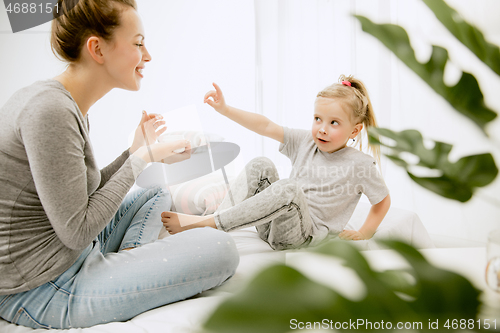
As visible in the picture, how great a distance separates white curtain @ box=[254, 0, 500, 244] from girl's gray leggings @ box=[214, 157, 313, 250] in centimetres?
47

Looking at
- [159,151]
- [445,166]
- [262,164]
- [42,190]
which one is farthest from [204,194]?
[445,166]

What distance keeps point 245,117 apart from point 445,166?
45.6 inches

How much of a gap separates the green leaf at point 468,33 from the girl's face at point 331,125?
3.41ft

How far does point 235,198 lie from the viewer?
4.21 feet

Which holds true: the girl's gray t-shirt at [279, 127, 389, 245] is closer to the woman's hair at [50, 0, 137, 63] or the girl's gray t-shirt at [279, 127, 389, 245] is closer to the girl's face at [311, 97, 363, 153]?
the girl's face at [311, 97, 363, 153]

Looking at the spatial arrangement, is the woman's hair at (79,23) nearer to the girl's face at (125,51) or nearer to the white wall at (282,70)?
the girl's face at (125,51)

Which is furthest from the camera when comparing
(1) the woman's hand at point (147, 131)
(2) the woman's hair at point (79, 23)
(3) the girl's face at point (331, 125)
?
(3) the girl's face at point (331, 125)

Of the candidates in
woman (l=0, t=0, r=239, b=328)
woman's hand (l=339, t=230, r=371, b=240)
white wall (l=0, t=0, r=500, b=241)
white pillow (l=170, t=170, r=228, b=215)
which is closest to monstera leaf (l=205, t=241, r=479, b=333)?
woman (l=0, t=0, r=239, b=328)

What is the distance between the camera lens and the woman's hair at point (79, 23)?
81cm

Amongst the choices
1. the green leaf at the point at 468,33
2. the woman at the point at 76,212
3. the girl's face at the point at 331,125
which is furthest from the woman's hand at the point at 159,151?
the green leaf at the point at 468,33

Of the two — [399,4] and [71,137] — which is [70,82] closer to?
[71,137]

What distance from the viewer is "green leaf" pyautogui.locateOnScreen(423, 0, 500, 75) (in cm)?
25

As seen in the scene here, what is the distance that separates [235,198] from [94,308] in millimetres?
620

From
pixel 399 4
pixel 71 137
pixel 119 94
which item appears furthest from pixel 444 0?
pixel 119 94
